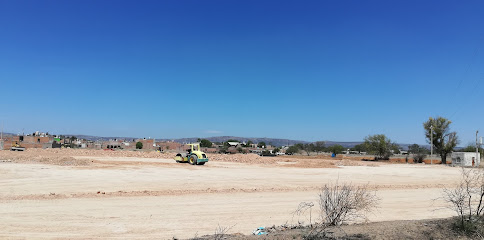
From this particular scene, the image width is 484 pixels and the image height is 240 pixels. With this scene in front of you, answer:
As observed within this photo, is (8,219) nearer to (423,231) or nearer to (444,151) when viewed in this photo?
(423,231)

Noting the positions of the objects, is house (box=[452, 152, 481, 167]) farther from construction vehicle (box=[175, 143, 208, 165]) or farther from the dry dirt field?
construction vehicle (box=[175, 143, 208, 165])

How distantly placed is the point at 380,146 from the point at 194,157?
45639 mm

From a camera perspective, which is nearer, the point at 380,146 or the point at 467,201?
the point at 467,201

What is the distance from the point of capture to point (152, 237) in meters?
9.22

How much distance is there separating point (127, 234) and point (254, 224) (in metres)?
3.93

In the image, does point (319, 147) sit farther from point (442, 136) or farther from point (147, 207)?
point (147, 207)

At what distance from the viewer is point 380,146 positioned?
224 feet

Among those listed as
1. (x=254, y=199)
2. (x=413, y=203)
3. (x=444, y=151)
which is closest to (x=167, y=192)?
(x=254, y=199)

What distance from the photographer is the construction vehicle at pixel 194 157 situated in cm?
3625

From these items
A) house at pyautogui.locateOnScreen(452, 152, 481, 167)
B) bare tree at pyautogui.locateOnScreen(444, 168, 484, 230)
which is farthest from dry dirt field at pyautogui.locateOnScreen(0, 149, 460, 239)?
house at pyautogui.locateOnScreen(452, 152, 481, 167)

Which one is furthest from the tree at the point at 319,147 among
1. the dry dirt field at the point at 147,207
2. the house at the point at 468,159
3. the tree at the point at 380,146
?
the dry dirt field at the point at 147,207

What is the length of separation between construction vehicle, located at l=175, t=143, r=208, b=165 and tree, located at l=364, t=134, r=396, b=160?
44179 millimetres

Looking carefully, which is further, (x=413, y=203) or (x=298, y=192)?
(x=298, y=192)

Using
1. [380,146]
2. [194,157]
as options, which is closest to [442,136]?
[380,146]
